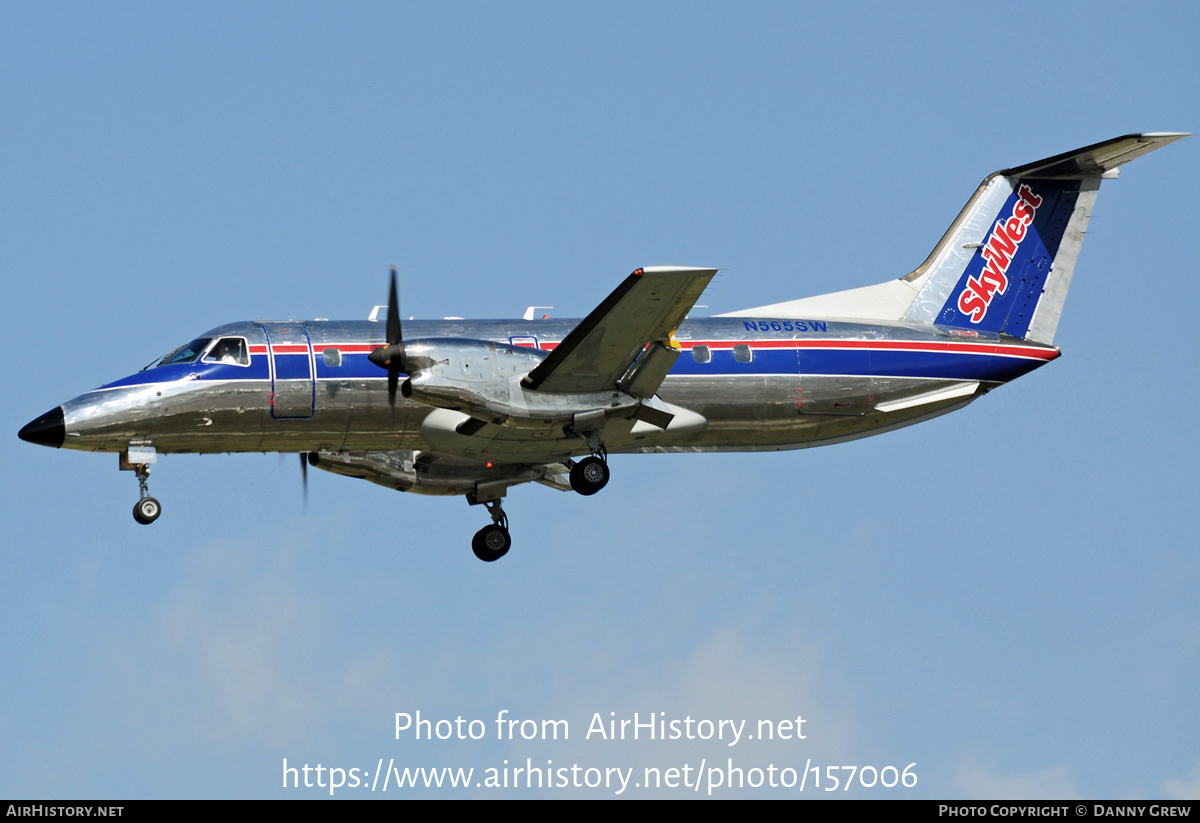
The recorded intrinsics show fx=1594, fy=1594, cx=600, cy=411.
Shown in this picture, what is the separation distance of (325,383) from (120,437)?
9.79 feet

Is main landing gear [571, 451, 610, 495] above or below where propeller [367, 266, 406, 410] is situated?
below

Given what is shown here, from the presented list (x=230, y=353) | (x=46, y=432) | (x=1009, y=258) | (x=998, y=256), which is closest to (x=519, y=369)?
(x=230, y=353)

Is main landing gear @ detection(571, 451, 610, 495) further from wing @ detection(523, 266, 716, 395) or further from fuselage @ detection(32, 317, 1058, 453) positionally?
wing @ detection(523, 266, 716, 395)

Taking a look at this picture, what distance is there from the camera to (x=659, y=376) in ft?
74.7

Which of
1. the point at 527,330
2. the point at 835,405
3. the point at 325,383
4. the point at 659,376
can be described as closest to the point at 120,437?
the point at 325,383

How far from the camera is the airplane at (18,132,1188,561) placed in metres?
22.3

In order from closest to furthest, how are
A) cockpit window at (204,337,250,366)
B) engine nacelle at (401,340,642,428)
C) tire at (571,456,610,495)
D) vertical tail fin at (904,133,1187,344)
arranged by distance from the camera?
engine nacelle at (401,340,642,428) < cockpit window at (204,337,250,366) < tire at (571,456,610,495) < vertical tail fin at (904,133,1187,344)

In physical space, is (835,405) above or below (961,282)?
below

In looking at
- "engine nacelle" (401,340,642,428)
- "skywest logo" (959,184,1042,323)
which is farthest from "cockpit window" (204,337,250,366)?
"skywest logo" (959,184,1042,323)

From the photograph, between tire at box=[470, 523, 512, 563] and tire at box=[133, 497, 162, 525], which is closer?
tire at box=[133, 497, 162, 525]

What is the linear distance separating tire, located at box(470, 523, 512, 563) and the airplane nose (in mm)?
7202
